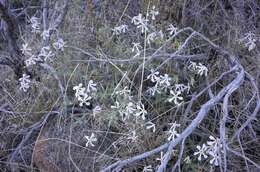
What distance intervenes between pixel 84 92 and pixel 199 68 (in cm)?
50

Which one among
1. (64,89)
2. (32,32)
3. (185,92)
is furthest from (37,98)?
(185,92)

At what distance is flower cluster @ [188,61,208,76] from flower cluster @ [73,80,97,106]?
1.41 ft

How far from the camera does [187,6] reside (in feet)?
7.68

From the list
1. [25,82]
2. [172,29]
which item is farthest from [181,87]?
[25,82]

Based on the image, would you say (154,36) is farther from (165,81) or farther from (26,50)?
(26,50)

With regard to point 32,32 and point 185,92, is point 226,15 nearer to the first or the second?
point 185,92

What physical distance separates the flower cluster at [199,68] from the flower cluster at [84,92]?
0.43 metres

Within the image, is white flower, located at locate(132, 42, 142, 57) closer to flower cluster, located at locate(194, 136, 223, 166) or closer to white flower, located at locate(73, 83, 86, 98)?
white flower, located at locate(73, 83, 86, 98)

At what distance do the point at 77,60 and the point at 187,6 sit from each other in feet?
2.17

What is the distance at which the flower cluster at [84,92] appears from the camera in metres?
1.86

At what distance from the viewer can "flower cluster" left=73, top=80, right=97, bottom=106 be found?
186cm

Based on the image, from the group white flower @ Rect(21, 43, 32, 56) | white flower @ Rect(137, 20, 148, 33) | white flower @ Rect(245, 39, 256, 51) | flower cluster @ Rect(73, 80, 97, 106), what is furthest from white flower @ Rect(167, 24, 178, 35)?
white flower @ Rect(21, 43, 32, 56)

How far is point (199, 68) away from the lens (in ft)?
6.45

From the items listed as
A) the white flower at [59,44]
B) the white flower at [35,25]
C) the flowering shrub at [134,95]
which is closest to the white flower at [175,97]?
the flowering shrub at [134,95]
